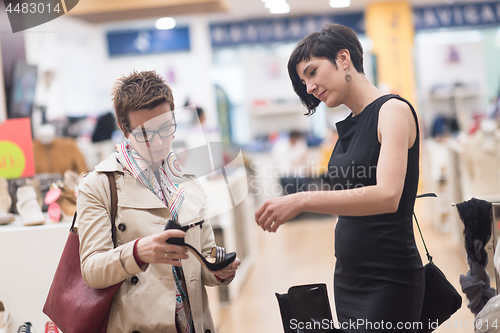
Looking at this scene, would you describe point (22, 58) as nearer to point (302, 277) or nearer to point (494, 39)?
point (302, 277)

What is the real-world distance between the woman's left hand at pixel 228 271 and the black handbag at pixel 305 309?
157 mm

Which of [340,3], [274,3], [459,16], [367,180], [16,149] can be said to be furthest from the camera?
[459,16]

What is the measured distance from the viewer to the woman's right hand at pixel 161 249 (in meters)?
1.13

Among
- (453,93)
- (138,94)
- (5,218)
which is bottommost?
(5,218)

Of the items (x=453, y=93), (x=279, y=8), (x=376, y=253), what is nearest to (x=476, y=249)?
(x=376, y=253)

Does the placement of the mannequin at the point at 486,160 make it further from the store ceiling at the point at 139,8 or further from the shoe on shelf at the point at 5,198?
the store ceiling at the point at 139,8

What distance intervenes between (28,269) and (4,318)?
21 centimetres

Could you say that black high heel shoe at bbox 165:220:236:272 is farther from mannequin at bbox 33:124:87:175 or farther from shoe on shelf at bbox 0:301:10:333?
mannequin at bbox 33:124:87:175

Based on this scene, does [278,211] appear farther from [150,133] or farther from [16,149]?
[16,149]

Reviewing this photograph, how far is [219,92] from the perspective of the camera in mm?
10453

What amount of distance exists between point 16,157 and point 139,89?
4.30ft

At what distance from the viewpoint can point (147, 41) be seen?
9.60 m

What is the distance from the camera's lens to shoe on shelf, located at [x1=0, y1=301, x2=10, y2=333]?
182cm

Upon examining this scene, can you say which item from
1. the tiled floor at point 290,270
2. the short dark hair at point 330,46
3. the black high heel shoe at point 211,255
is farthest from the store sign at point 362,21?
the black high heel shoe at point 211,255
